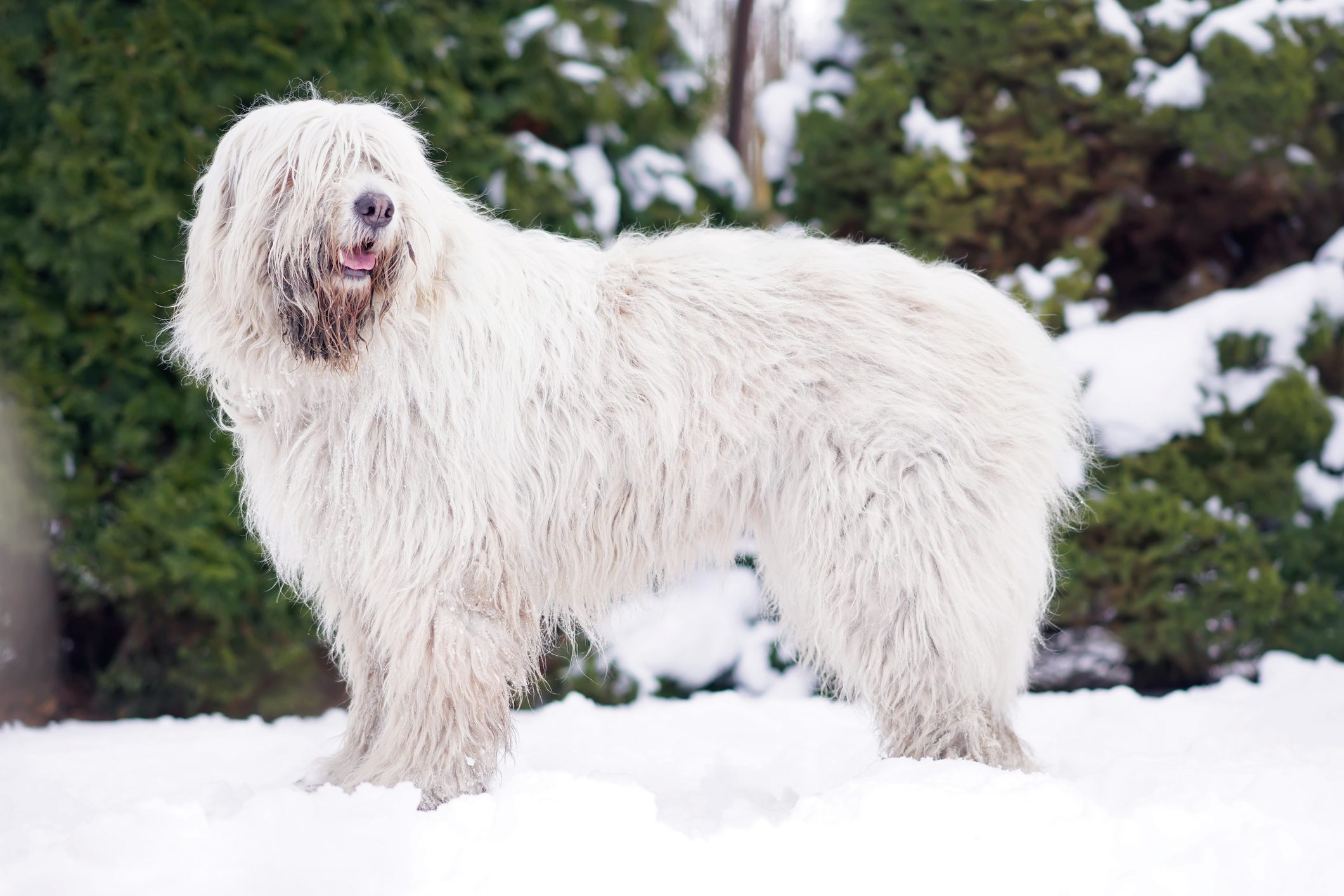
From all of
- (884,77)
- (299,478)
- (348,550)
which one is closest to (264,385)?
(299,478)

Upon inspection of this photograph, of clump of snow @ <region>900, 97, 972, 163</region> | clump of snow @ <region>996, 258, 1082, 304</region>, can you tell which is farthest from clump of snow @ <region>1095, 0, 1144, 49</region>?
clump of snow @ <region>996, 258, 1082, 304</region>

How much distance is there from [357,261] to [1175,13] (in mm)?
4387

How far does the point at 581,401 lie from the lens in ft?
11.2

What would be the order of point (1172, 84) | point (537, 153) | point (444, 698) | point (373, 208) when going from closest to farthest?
point (373, 208) < point (444, 698) < point (537, 153) < point (1172, 84)

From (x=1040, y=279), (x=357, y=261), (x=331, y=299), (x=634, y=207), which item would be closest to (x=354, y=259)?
(x=357, y=261)

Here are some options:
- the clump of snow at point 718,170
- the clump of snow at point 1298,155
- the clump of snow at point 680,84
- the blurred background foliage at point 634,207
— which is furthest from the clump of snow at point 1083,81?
the clump of snow at point 680,84

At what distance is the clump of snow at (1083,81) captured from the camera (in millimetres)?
5406

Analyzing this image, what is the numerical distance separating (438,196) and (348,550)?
42.3 inches

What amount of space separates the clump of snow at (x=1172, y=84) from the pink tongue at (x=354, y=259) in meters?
4.05

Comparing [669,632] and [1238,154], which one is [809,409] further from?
[1238,154]

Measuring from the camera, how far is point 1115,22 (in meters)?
5.41

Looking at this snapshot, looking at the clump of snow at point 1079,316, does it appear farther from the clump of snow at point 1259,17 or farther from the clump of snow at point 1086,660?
the clump of snow at point 1086,660

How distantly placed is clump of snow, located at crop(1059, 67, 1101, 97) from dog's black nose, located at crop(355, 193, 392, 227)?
12.3 feet

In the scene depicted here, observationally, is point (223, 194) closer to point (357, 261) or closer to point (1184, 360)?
point (357, 261)
